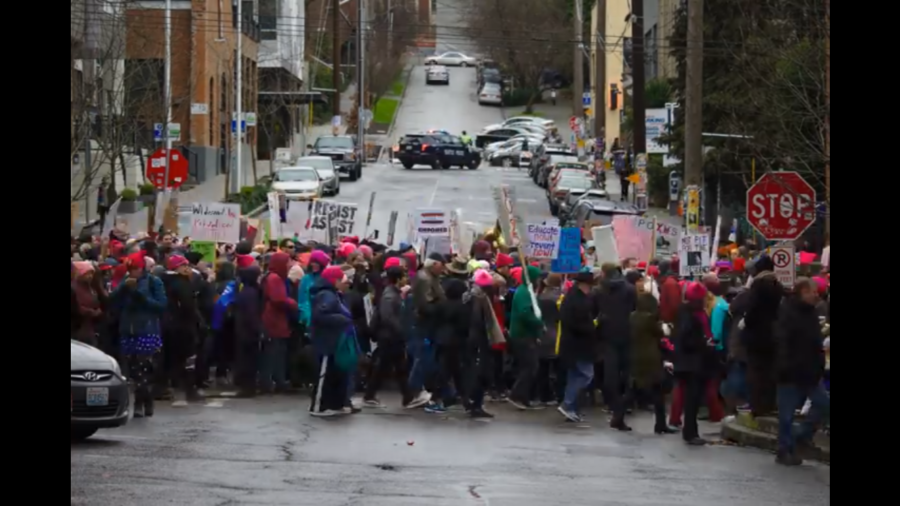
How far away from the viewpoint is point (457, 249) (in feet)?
92.4

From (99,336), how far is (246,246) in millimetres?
2967

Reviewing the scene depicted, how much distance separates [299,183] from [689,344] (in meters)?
34.6

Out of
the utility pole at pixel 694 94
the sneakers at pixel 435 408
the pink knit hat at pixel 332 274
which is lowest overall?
the sneakers at pixel 435 408

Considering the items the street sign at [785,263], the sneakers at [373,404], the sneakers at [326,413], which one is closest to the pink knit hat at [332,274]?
the sneakers at [326,413]

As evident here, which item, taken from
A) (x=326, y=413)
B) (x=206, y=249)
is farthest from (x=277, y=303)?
(x=206, y=249)

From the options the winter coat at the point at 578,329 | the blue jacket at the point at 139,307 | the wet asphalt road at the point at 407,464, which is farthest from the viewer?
the winter coat at the point at 578,329

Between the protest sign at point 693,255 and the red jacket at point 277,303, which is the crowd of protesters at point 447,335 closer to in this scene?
the red jacket at point 277,303

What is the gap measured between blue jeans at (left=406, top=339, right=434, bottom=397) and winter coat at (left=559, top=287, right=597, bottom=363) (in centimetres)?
150

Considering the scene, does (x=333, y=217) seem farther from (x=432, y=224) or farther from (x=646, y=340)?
(x=646, y=340)

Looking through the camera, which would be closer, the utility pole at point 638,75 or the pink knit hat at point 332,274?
the pink knit hat at point 332,274

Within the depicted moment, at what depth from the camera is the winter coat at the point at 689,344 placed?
15852 mm

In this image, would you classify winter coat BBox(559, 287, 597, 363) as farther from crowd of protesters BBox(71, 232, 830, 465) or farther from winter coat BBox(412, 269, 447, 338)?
winter coat BBox(412, 269, 447, 338)

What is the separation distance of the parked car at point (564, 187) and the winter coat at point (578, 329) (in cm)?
3164
